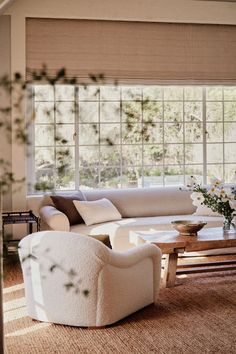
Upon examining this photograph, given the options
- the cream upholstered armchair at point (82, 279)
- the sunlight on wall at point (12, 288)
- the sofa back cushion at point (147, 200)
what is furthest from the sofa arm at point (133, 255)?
the sofa back cushion at point (147, 200)

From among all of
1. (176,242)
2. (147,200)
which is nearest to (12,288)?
(176,242)

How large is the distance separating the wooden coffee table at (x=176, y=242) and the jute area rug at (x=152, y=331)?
265 mm

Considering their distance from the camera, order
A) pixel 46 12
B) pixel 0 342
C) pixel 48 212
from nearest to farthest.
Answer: pixel 0 342 → pixel 48 212 → pixel 46 12

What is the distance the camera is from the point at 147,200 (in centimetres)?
749

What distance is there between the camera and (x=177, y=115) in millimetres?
8195

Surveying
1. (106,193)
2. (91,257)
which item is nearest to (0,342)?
(91,257)

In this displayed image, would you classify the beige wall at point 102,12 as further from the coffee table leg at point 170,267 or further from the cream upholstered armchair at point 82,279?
the cream upholstered armchair at point 82,279

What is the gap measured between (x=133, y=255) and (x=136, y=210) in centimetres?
273

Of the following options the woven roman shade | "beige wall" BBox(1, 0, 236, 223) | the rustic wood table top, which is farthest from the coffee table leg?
the woven roman shade

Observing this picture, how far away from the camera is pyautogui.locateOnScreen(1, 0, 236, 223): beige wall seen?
7.31m

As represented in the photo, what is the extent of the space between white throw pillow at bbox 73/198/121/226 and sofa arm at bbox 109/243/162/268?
1.89m

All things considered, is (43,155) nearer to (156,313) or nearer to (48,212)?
(48,212)

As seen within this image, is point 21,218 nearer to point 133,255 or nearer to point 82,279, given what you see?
point 133,255

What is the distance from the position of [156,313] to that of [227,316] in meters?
0.56
